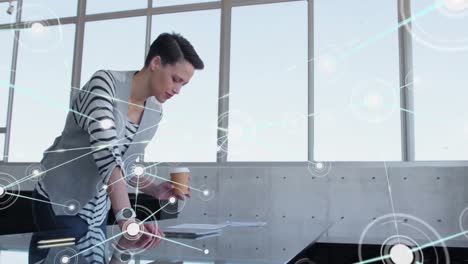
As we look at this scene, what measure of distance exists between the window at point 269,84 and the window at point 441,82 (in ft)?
2.77

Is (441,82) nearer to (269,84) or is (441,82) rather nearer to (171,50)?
(269,84)

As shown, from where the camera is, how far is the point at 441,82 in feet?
11.4

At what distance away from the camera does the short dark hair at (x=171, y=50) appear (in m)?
1.74

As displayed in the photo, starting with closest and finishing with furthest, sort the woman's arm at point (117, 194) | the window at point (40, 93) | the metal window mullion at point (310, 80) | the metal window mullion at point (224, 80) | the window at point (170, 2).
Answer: the woman's arm at point (117, 194) < the metal window mullion at point (310, 80) < the metal window mullion at point (224, 80) < the window at point (170, 2) < the window at point (40, 93)

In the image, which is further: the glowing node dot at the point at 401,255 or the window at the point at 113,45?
the window at the point at 113,45

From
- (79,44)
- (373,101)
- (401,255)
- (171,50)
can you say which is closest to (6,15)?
(79,44)

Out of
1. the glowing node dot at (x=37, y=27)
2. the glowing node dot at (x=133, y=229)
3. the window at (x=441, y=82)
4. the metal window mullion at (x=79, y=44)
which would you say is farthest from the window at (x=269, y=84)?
the glowing node dot at (x=133, y=229)

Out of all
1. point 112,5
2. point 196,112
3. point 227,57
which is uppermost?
point 112,5

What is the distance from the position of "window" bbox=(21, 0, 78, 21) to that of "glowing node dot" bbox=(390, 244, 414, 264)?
4.15 meters

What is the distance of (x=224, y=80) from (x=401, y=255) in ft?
9.93

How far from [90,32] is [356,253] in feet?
12.6

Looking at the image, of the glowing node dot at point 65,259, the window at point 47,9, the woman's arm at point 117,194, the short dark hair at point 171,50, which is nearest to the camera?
the glowing node dot at point 65,259

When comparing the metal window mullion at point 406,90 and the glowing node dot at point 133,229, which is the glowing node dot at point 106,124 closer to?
the glowing node dot at point 133,229

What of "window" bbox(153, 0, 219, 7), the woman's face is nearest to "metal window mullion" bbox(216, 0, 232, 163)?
"window" bbox(153, 0, 219, 7)
